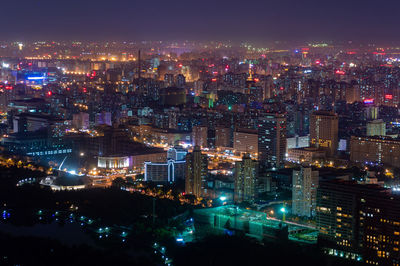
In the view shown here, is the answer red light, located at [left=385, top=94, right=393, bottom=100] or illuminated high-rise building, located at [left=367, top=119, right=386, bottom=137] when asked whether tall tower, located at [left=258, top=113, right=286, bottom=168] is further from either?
red light, located at [left=385, top=94, right=393, bottom=100]

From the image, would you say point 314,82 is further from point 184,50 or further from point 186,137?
point 184,50

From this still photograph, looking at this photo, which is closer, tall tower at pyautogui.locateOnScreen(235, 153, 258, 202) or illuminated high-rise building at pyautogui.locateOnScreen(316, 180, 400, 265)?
illuminated high-rise building at pyautogui.locateOnScreen(316, 180, 400, 265)

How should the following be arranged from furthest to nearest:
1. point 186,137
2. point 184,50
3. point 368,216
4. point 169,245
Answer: point 184,50 → point 186,137 → point 169,245 → point 368,216

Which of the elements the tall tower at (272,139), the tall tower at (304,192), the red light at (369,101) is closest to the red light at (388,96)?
the red light at (369,101)

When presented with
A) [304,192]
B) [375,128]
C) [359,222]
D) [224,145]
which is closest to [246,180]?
[304,192]

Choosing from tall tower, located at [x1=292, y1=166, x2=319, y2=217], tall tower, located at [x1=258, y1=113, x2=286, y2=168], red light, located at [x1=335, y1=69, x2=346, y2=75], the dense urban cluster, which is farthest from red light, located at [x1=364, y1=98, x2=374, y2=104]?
tall tower, located at [x1=292, y1=166, x2=319, y2=217]

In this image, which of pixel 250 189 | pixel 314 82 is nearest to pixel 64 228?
pixel 250 189
